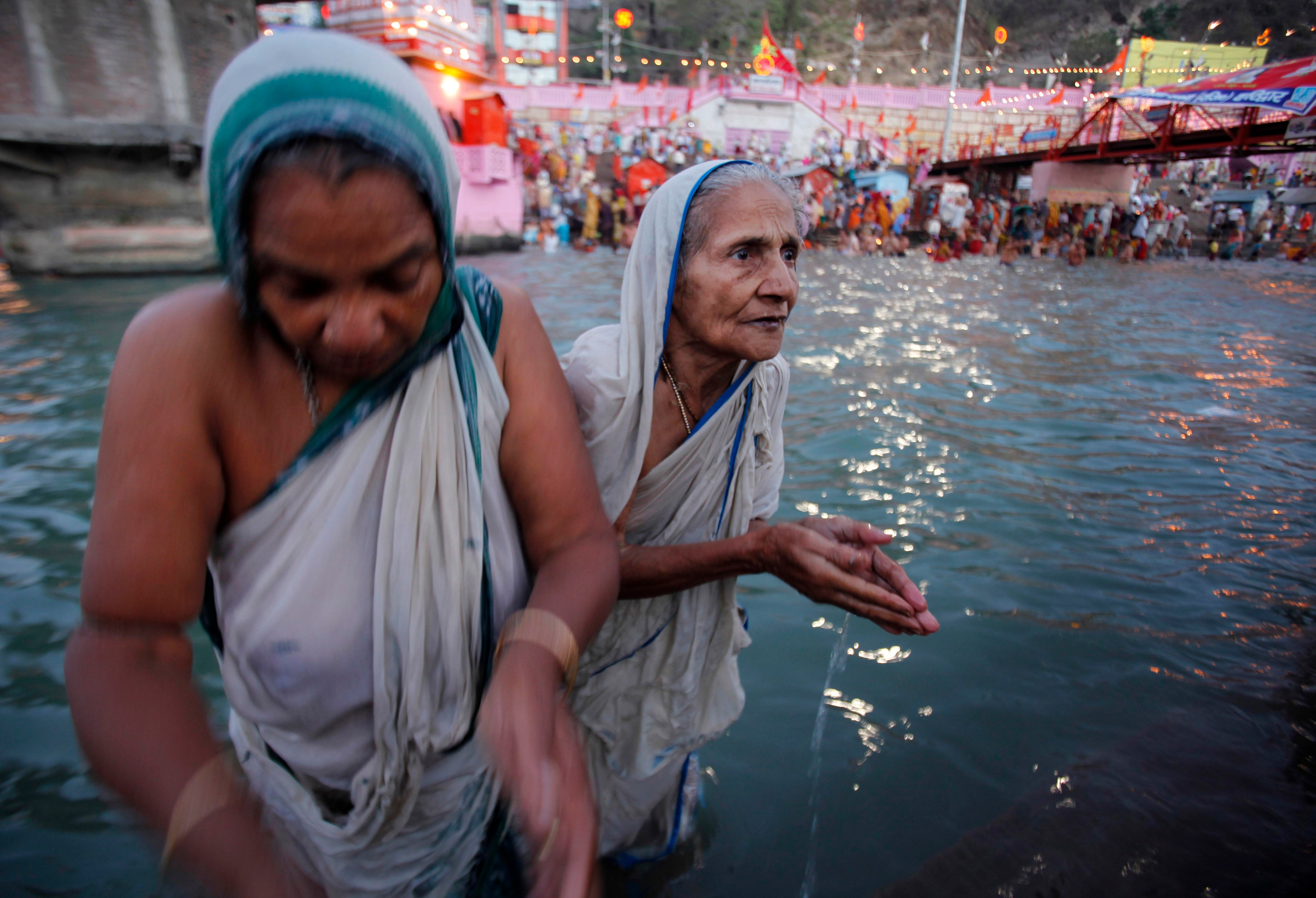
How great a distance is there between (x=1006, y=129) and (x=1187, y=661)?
152ft

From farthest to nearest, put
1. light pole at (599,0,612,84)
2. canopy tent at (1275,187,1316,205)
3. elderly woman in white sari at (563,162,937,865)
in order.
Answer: light pole at (599,0,612,84), canopy tent at (1275,187,1316,205), elderly woman in white sari at (563,162,937,865)

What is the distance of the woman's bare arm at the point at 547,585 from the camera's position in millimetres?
934

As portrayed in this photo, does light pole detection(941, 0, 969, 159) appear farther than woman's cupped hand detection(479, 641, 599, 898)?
Yes

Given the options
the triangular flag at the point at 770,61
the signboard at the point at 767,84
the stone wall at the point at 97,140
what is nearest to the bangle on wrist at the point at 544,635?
the stone wall at the point at 97,140

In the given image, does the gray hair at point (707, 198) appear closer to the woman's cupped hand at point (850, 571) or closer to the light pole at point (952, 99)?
the woman's cupped hand at point (850, 571)

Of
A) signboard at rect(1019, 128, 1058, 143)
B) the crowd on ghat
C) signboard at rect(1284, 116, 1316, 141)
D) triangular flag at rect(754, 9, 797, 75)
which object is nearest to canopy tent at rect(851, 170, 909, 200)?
the crowd on ghat

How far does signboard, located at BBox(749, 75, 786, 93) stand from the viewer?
38438mm

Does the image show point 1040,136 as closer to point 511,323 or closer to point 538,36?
point 511,323

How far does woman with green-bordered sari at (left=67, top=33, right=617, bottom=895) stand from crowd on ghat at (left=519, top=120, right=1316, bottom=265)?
67.1ft

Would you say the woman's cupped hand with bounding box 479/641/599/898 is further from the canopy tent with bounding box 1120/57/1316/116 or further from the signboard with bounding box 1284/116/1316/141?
the signboard with bounding box 1284/116/1316/141

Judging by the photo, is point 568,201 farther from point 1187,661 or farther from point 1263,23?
point 1263,23

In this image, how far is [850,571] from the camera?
1.60m

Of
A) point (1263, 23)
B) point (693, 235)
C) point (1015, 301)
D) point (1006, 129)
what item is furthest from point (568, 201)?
point (1263, 23)

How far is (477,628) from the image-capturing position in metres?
1.14
